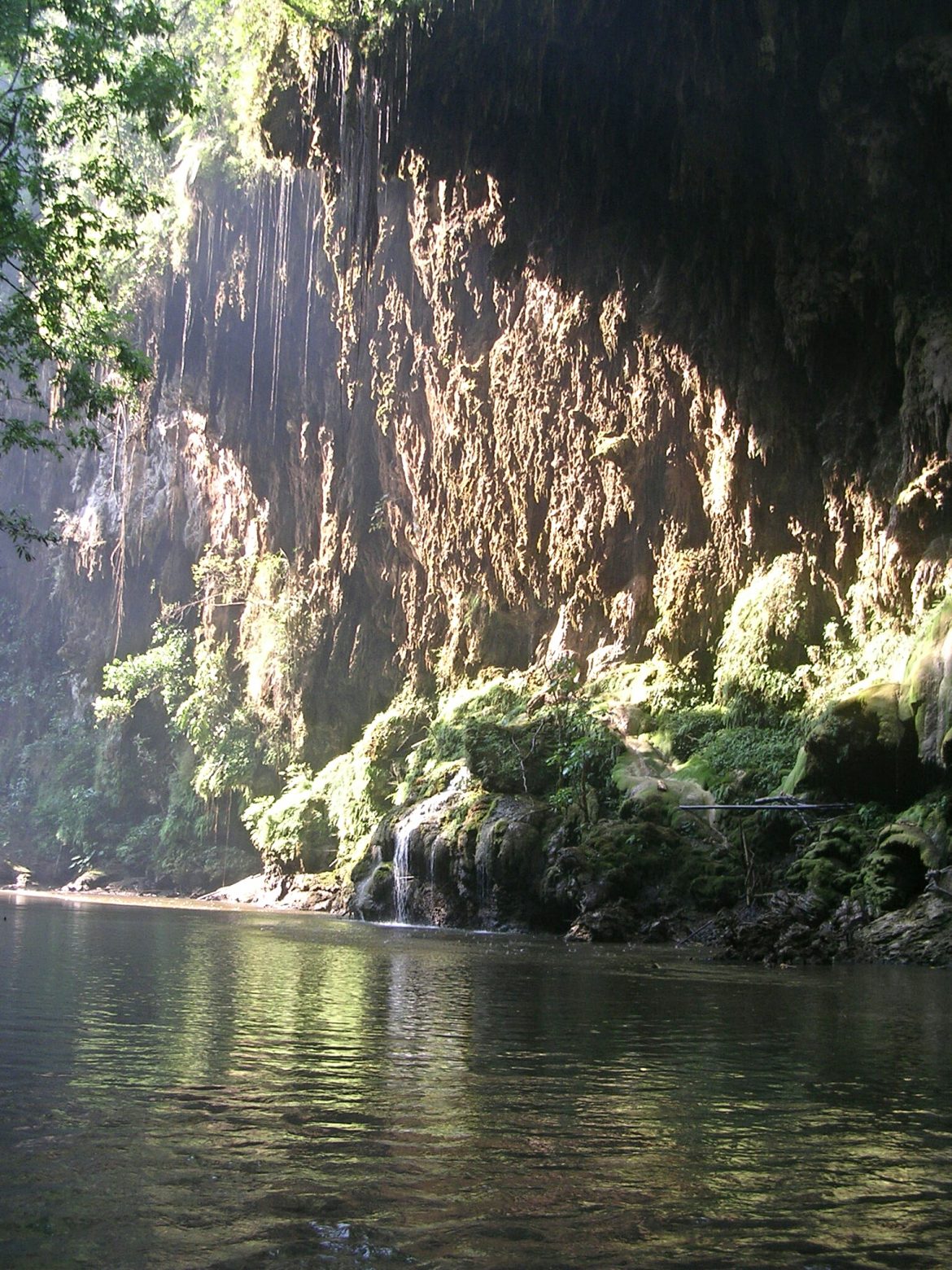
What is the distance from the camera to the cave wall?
716 inches

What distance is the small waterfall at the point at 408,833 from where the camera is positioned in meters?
22.6

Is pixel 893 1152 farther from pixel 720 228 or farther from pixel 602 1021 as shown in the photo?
pixel 720 228

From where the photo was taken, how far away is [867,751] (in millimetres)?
16266

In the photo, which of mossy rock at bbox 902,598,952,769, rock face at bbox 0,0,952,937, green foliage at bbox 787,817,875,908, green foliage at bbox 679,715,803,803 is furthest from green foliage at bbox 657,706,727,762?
mossy rock at bbox 902,598,952,769

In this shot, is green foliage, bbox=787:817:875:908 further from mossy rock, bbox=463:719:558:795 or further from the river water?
mossy rock, bbox=463:719:558:795

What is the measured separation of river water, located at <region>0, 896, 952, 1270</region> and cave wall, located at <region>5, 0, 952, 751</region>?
12.6 meters

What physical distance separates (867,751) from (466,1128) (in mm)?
13075

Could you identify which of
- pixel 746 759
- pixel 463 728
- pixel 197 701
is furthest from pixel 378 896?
pixel 197 701

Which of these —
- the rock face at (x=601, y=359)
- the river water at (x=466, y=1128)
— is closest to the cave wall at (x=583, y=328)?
the rock face at (x=601, y=359)

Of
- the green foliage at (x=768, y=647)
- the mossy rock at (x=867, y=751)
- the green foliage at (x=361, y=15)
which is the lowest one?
the mossy rock at (x=867, y=751)

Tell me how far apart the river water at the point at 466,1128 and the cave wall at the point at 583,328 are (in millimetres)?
12599

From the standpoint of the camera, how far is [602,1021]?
7.58 m

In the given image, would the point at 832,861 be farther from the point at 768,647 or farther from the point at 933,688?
the point at 768,647

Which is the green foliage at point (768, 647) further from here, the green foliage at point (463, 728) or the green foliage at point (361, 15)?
the green foliage at point (361, 15)
